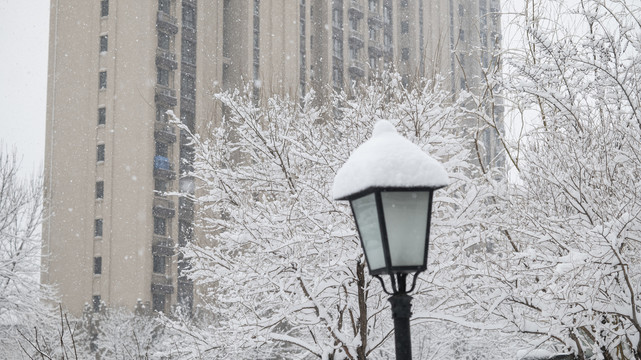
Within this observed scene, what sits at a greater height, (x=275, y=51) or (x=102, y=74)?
(x=275, y=51)

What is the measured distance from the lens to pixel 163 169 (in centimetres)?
4522

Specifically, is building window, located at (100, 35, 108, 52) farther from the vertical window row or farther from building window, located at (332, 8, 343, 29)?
building window, located at (332, 8, 343, 29)

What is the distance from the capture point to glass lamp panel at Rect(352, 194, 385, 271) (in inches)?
143

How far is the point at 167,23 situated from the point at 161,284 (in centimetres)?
1634

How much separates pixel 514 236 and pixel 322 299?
10.7 feet

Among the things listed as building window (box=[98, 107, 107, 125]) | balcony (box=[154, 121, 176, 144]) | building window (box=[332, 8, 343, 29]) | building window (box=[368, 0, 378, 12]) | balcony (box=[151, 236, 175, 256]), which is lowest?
balcony (box=[151, 236, 175, 256])

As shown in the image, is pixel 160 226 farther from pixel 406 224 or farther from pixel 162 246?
pixel 406 224

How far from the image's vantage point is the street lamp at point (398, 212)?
11.7ft

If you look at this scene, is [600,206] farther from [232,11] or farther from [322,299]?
[232,11]

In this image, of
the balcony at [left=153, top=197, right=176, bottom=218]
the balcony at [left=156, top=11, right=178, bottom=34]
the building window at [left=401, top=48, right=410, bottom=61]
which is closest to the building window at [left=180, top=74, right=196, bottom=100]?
the balcony at [left=156, top=11, right=178, bottom=34]

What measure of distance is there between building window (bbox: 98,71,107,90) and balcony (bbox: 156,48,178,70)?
3.40 m

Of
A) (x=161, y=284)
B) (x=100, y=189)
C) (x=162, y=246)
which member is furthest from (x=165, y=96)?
(x=161, y=284)

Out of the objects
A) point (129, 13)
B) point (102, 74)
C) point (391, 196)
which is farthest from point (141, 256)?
point (391, 196)

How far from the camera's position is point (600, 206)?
682 cm
